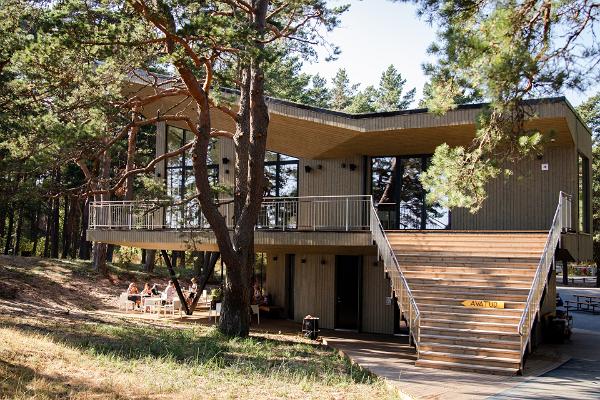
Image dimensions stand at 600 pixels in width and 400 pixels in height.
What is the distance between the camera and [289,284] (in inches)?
826

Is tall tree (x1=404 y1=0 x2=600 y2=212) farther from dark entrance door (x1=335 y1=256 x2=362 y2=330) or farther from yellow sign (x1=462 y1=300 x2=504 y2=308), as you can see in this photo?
dark entrance door (x1=335 y1=256 x2=362 y2=330)

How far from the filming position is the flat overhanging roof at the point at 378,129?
15.0 m

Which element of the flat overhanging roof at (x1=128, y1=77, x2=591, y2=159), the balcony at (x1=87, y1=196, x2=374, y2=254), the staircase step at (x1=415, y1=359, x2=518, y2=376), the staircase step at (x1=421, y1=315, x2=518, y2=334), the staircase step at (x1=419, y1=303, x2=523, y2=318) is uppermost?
the flat overhanging roof at (x1=128, y1=77, x2=591, y2=159)

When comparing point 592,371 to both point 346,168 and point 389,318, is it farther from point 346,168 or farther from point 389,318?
point 346,168

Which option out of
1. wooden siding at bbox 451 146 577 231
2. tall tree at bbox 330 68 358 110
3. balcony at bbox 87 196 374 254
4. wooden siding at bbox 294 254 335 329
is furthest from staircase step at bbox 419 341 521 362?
tall tree at bbox 330 68 358 110

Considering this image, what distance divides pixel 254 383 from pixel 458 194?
4812 millimetres

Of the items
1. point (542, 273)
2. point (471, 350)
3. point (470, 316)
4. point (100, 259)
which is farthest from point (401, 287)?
point (100, 259)

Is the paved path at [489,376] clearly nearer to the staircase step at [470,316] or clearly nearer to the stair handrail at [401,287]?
the stair handrail at [401,287]

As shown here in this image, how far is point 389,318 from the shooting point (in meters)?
18.2

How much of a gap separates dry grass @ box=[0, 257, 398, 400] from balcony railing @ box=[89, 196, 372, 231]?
3300 millimetres

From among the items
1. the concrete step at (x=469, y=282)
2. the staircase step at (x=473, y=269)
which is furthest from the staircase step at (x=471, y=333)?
the staircase step at (x=473, y=269)

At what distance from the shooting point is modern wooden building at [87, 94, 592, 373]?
1258 centimetres

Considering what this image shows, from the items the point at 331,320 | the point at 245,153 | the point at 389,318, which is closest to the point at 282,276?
the point at 331,320

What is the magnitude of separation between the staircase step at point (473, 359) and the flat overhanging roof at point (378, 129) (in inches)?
236
